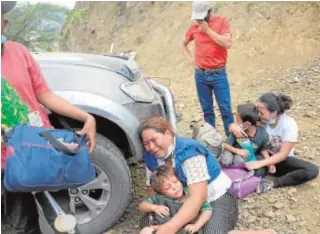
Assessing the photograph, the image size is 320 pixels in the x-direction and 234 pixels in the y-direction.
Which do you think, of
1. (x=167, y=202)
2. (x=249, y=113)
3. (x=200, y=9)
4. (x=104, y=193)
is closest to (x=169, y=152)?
(x=167, y=202)

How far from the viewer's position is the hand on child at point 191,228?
9.59 ft

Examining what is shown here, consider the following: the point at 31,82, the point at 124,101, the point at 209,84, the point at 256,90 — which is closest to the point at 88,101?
the point at 124,101

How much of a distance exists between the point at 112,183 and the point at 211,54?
189 cm

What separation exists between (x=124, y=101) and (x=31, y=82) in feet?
3.12

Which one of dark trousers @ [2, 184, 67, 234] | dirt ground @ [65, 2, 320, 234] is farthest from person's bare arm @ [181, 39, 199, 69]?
dark trousers @ [2, 184, 67, 234]

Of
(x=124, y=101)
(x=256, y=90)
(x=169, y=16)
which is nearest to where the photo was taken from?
(x=124, y=101)

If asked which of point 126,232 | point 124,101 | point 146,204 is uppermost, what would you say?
point 124,101

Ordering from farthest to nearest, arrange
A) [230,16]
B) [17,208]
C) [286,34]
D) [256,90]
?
[230,16] → [286,34] → [256,90] → [17,208]

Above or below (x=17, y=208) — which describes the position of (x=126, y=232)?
below

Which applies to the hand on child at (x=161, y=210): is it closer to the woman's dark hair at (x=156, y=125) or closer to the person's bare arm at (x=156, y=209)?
the person's bare arm at (x=156, y=209)

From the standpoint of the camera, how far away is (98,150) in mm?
3184

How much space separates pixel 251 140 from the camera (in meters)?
3.95

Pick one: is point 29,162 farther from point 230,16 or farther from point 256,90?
point 230,16

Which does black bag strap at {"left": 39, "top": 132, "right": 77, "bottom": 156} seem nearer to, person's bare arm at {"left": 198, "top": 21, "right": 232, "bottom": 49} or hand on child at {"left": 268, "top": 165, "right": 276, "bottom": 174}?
hand on child at {"left": 268, "top": 165, "right": 276, "bottom": 174}
